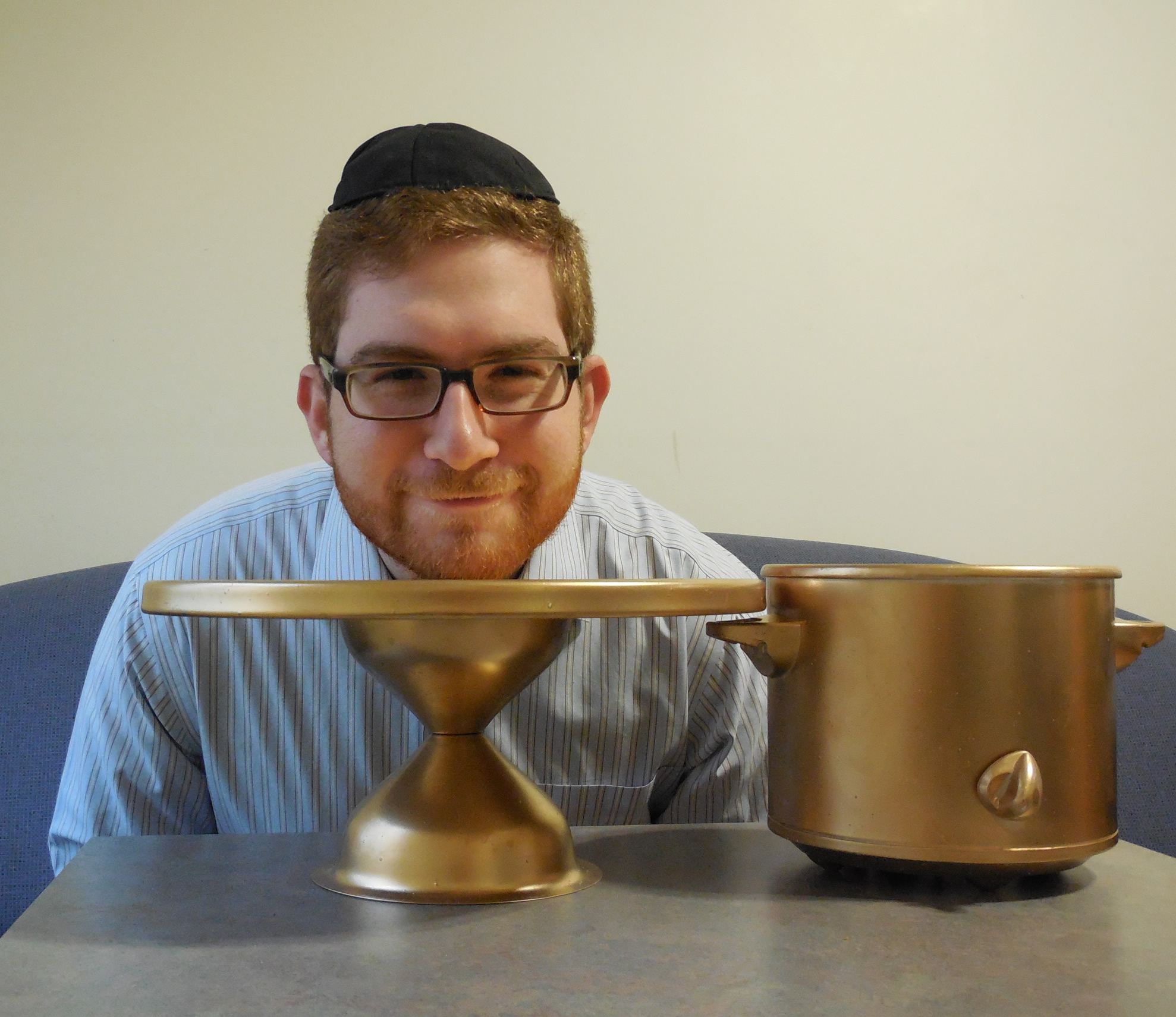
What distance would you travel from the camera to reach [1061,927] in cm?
42

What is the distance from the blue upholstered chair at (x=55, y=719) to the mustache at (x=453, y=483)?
0.71m

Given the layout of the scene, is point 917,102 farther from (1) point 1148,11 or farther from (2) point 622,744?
(2) point 622,744

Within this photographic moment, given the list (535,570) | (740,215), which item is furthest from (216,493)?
(740,215)

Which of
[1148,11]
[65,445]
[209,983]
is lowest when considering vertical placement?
[209,983]

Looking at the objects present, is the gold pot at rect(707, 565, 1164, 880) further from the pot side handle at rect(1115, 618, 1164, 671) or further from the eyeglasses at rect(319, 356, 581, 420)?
the eyeglasses at rect(319, 356, 581, 420)

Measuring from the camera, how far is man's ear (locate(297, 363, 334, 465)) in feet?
2.81

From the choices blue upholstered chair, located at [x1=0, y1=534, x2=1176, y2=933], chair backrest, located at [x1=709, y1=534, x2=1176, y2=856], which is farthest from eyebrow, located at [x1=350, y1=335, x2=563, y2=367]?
blue upholstered chair, located at [x1=0, y1=534, x2=1176, y2=933]

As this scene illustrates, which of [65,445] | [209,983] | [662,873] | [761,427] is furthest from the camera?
[761,427]

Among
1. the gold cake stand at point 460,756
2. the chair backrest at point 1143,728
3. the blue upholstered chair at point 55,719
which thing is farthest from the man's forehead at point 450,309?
the blue upholstered chair at point 55,719

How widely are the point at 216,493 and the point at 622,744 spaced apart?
78cm

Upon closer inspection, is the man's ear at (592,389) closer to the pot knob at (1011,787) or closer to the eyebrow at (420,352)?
the eyebrow at (420,352)

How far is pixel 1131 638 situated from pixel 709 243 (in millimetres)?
1130

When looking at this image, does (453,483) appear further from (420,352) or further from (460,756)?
(460,756)

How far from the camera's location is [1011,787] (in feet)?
1.44
